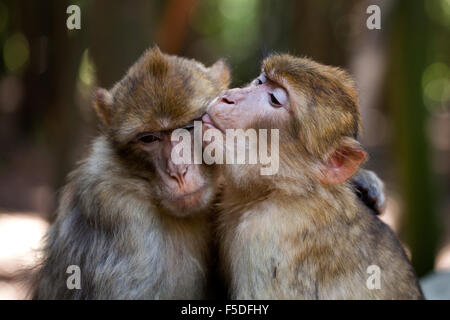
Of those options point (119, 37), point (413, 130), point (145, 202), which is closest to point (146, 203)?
point (145, 202)

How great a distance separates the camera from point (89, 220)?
3.52 m

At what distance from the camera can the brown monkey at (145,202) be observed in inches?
130

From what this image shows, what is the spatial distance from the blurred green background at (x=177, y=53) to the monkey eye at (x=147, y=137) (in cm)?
99

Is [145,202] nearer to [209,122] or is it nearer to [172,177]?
[172,177]

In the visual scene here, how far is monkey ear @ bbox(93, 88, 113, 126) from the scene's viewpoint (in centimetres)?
373

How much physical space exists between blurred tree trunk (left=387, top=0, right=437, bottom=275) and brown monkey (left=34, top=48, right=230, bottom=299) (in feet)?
14.6

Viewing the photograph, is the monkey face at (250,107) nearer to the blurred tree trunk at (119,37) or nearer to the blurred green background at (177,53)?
the blurred green background at (177,53)

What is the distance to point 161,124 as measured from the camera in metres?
3.38

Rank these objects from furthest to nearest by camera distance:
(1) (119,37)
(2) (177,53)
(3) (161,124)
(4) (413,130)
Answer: (2) (177,53)
(4) (413,130)
(1) (119,37)
(3) (161,124)

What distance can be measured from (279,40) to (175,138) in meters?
7.93

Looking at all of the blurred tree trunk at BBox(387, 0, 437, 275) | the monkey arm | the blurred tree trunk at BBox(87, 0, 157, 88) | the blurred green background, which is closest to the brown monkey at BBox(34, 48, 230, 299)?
the blurred green background

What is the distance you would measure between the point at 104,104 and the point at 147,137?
1.51 ft
